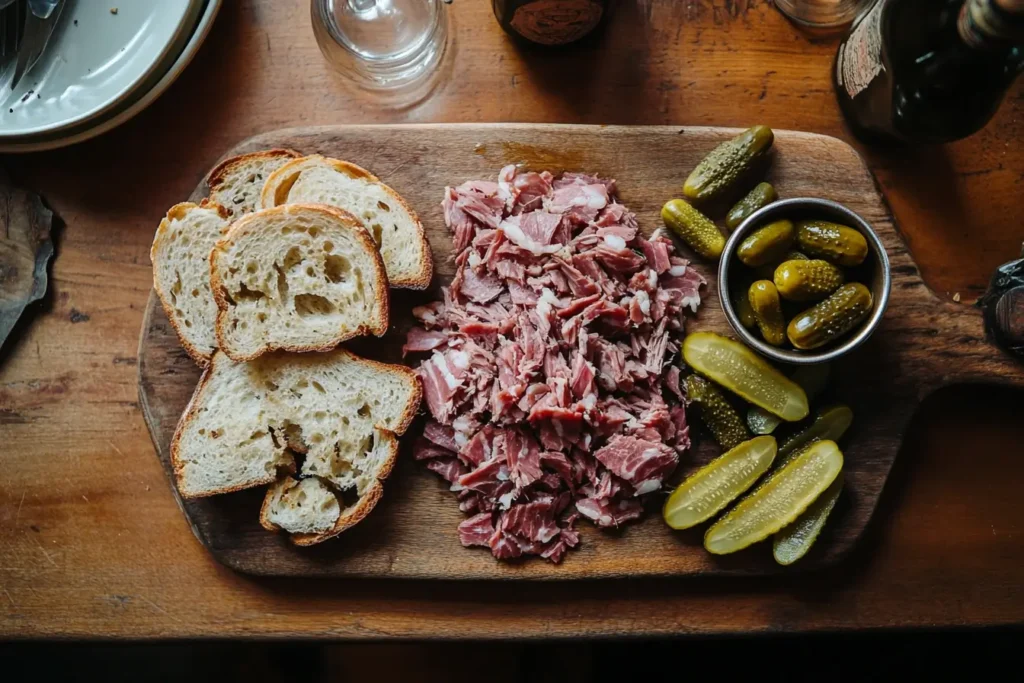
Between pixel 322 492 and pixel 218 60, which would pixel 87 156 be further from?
pixel 322 492

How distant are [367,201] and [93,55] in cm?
93

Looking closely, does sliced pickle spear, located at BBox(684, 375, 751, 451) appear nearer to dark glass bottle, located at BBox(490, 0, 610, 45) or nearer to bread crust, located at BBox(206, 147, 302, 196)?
dark glass bottle, located at BBox(490, 0, 610, 45)

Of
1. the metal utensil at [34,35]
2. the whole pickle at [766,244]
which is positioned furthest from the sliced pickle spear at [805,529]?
the metal utensil at [34,35]

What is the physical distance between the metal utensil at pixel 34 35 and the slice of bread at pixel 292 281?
805mm

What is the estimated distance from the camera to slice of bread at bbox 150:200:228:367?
6.38ft

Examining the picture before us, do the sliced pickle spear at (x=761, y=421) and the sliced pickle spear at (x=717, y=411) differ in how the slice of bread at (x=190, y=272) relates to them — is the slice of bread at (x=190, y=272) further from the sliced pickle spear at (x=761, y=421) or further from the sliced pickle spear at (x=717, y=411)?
the sliced pickle spear at (x=761, y=421)

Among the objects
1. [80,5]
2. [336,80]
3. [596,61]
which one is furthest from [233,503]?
[596,61]

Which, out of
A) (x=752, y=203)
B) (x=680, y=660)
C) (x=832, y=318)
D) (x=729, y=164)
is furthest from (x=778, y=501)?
(x=680, y=660)

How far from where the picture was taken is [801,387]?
191 cm

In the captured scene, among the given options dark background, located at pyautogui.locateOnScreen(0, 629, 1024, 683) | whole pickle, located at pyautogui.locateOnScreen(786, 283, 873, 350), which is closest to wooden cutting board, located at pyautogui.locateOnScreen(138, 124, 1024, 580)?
whole pickle, located at pyautogui.locateOnScreen(786, 283, 873, 350)

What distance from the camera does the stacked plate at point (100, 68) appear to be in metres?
2.01

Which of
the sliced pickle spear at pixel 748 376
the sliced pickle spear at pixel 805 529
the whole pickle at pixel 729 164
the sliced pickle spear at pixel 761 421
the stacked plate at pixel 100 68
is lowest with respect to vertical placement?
the sliced pickle spear at pixel 805 529

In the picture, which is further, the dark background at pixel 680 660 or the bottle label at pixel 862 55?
the dark background at pixel 680 660

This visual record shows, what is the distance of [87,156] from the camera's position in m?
2.13
